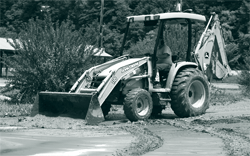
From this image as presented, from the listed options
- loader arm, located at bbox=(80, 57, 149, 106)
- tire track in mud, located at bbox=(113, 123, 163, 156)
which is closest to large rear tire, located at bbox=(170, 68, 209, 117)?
loader arm, located at bbox=(80, 57, 149, 106)

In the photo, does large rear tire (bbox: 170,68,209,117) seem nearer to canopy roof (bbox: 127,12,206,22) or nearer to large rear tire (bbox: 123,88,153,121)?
large rear tire (bbox: 123,88,153,121)

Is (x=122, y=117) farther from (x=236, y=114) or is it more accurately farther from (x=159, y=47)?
(x=236, y=114)

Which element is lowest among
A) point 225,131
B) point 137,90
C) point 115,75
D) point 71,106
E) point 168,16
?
point 225,131

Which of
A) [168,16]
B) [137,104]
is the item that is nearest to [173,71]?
[168,16]

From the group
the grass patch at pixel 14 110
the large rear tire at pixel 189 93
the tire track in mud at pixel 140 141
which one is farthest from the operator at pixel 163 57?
the grass patch at pixel 14 110

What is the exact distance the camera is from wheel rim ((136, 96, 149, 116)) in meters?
14.5

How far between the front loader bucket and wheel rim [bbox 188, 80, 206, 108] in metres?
3.74

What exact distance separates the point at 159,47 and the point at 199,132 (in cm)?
390

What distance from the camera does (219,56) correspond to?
60.7 ft

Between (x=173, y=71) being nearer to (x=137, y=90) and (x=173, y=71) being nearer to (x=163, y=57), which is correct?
(x=163, y=57)

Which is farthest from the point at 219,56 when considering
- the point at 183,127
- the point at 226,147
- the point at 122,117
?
the point at 226,147

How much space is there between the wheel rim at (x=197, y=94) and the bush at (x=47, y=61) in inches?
193

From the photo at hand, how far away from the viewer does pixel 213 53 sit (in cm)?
1828

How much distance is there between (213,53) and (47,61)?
5.82m
